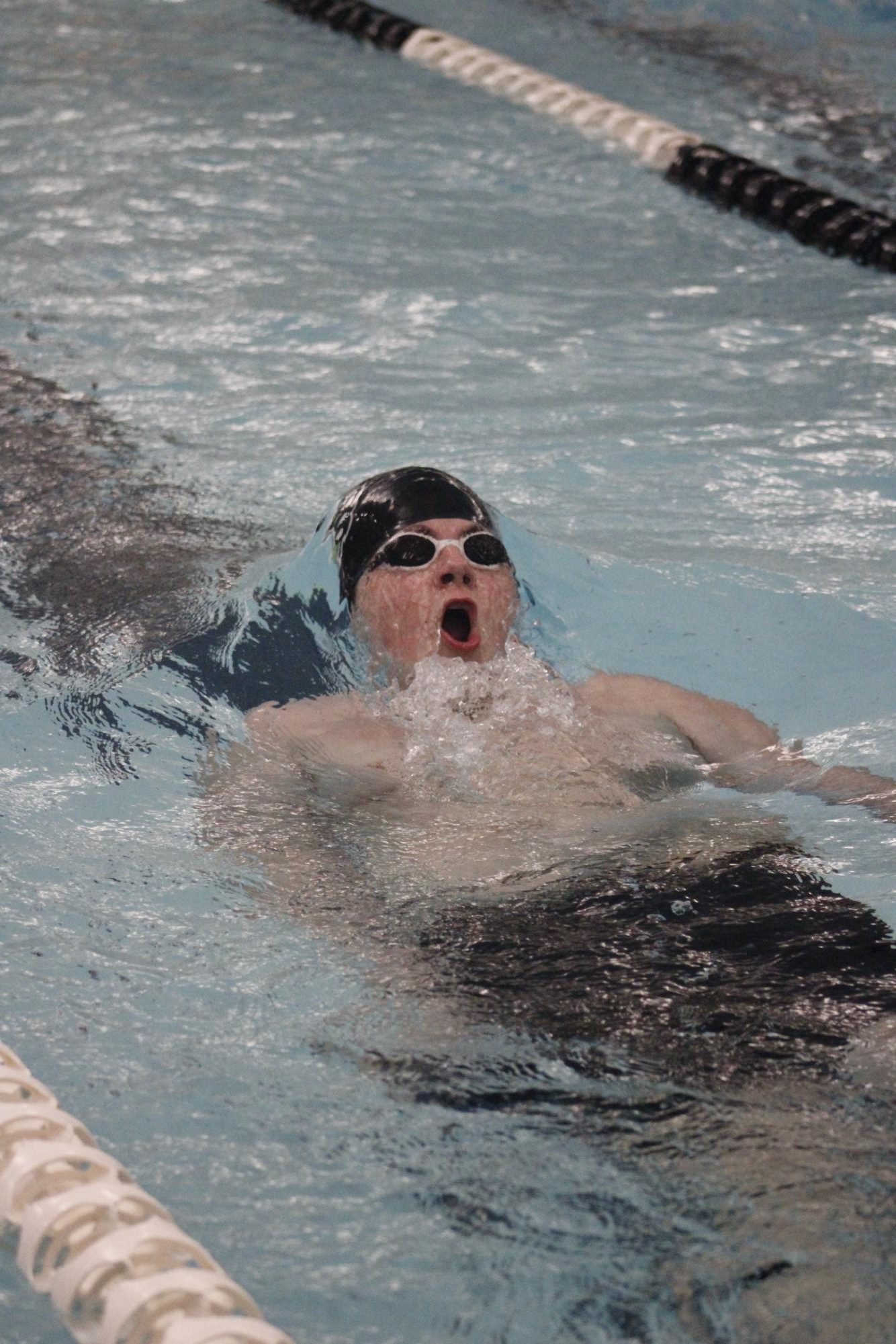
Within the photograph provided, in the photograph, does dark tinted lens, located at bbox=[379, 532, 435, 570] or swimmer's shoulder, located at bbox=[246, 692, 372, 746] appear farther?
dark tinted lens, located at bbox=[379, 532, 435, 570]

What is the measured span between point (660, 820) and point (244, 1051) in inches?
38.4

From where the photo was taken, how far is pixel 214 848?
306 centimetres

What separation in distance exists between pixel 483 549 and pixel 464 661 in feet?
0.87

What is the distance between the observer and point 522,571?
4.28 meters

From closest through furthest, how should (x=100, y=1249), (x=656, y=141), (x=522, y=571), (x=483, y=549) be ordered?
(x=100, y=1249)
(x=483, y=549)
(x=522, y=571)
(x=656, y=141)

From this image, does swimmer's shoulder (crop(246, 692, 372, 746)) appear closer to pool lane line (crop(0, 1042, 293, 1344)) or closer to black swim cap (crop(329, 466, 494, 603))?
black swim cap (crop(329, 466, 494, 603))

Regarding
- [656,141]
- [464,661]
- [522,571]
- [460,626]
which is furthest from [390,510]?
[656,141]

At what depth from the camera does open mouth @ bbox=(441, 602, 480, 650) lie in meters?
3.40

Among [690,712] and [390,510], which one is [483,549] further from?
[690,712]

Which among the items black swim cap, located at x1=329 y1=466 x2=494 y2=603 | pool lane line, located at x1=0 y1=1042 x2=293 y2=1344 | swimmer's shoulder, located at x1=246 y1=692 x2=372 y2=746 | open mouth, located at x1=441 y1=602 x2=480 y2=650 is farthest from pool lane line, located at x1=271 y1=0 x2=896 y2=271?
pool lane line, located at x1=0 y1=1042 x2=293 y2=1344

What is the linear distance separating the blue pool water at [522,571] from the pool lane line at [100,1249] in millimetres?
86

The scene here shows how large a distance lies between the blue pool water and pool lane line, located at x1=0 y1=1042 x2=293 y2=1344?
86 millimetres

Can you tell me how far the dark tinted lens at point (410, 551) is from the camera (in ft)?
11.3

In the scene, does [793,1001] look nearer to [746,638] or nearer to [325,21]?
[746,638]
